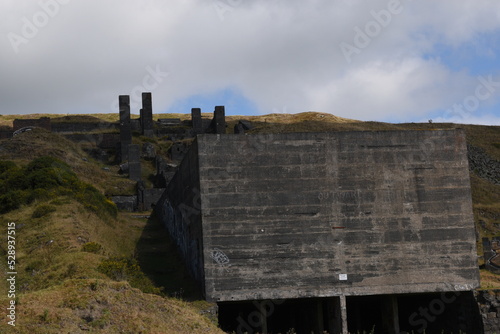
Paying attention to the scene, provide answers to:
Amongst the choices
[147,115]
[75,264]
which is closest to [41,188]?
[75,264]

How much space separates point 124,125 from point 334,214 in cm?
4219

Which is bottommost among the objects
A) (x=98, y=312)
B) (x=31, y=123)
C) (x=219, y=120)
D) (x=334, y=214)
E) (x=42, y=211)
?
(x=98, y=312)

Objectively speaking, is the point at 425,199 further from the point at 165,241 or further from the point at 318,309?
the point at 165,241

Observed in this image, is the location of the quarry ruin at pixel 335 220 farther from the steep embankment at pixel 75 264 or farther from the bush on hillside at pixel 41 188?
the bush on hillside at pixel 41 188

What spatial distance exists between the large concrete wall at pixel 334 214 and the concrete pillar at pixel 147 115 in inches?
1801

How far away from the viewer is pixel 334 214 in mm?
20203

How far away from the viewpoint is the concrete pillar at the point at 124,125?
57531 mm

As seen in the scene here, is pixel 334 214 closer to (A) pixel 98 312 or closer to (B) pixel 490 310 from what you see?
(B) pixel 490 310

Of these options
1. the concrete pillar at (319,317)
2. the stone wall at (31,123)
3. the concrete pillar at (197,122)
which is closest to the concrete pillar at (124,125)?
the stone wall at (31,123)

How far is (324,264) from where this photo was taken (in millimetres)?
19938

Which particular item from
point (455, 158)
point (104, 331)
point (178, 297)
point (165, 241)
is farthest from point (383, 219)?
point (165, 241)

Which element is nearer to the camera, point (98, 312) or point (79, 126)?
point (98, 312)

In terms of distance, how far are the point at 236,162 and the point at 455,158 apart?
7.51 m

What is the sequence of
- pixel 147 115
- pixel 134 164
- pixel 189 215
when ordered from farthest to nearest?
pixel 147 115 < pixel 134 164 < pixel 189 215
